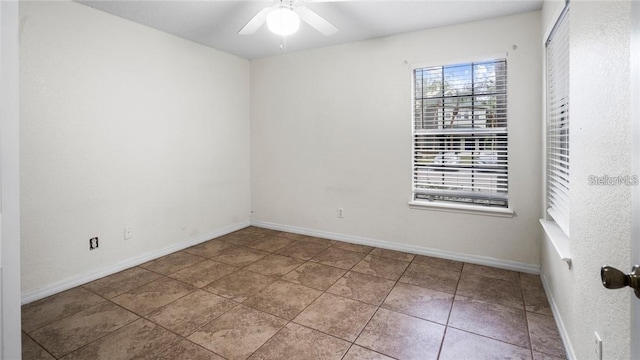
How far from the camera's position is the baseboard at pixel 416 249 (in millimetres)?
2977

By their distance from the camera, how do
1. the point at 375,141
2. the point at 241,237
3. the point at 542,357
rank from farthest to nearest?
the point at 241,237 < the point at 375,141 < the point at 542,357

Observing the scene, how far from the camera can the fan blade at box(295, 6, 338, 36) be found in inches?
88.7

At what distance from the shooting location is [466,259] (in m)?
3.22

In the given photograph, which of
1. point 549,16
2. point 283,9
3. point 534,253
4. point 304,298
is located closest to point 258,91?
point 283,9

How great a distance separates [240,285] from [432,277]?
173 cm

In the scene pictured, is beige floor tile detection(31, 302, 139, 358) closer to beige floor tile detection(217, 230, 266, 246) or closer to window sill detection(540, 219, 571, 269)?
beige floor tile detection(217, 230, 266, 246)

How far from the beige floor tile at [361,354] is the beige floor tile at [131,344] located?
1071 millimetres

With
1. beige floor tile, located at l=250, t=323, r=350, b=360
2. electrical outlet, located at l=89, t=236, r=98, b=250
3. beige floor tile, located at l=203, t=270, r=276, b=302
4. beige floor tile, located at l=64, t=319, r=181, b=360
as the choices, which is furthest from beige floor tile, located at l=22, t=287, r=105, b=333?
beige floor tile, located at l=250, t=323, r=350, b=360

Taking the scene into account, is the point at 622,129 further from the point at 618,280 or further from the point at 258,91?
the point at 258,91

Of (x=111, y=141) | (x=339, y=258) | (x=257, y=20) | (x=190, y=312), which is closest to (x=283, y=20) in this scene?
(x=257, y=20)

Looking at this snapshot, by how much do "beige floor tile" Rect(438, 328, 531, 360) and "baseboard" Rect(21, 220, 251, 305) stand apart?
2.93 metres

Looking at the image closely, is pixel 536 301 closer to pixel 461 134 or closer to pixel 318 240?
pixel 461 134

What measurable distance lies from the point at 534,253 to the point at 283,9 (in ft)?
9.93

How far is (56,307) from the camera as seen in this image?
7.76 feet
